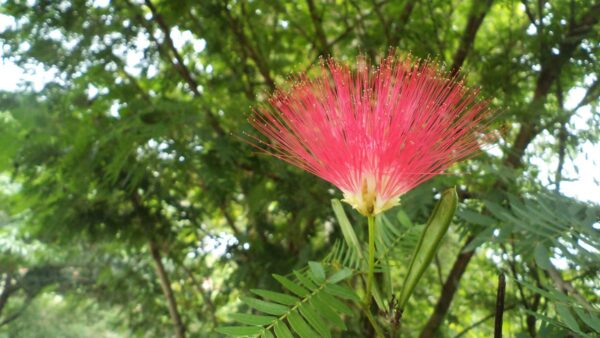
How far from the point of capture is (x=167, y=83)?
2166mm

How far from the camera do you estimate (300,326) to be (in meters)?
0.67

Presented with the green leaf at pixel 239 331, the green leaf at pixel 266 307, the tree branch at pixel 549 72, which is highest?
the tree branch at pixel 549 72

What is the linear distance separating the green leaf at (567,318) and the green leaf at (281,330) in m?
0.29

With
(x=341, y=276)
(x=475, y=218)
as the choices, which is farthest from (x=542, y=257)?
(x=341, y=276)

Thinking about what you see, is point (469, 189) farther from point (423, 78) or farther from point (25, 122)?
point (25, 122)

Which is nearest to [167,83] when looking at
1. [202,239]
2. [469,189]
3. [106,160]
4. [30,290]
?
[106,160]

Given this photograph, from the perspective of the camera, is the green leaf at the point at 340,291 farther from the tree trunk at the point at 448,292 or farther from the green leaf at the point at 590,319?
the tree trunk at the point at 448,292

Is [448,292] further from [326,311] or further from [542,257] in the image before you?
[326,311]

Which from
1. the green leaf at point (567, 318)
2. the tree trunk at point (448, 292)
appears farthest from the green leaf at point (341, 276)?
the tree trunk at point (448, 292)

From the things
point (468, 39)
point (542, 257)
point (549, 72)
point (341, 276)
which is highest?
point (468, 39)

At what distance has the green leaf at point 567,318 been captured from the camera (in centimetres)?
64

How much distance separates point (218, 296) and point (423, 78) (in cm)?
201

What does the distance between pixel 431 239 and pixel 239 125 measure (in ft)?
3.93

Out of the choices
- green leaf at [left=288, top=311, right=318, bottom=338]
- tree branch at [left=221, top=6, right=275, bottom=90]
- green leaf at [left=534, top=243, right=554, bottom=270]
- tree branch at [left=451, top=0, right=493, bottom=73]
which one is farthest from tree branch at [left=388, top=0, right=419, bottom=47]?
green leaf at [left=288, top=311, right=318, bottom=338]
